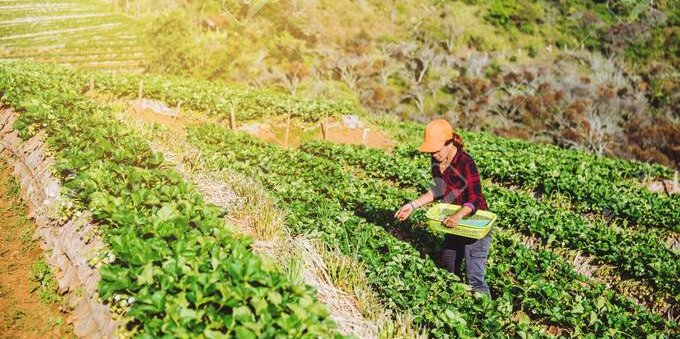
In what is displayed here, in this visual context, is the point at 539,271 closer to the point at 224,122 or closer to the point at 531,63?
the point at 224,122

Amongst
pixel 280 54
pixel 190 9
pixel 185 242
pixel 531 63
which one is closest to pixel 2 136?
pixel 185 242

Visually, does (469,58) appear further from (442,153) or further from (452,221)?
(452,221)

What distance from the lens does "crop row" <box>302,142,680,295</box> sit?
269 inches

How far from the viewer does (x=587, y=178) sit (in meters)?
11.2

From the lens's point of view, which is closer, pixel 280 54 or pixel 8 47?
pixel 8 47

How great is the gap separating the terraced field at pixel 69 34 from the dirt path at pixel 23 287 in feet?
40.2

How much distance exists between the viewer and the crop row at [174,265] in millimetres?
2984

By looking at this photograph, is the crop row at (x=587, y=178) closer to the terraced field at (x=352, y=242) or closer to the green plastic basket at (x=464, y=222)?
the terraced field at (x=352, y=242)

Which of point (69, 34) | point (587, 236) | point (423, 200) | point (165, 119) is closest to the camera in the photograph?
point (423, 200)

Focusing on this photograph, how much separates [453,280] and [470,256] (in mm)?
422

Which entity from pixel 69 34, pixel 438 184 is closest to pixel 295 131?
pixel 69 34

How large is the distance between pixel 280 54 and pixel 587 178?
1105 inches

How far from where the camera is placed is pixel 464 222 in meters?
4.65

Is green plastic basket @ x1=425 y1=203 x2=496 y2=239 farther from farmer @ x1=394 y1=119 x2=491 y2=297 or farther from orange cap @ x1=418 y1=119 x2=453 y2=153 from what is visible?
orange cap @ x1=418 y1=119 x2=453 y2=153
